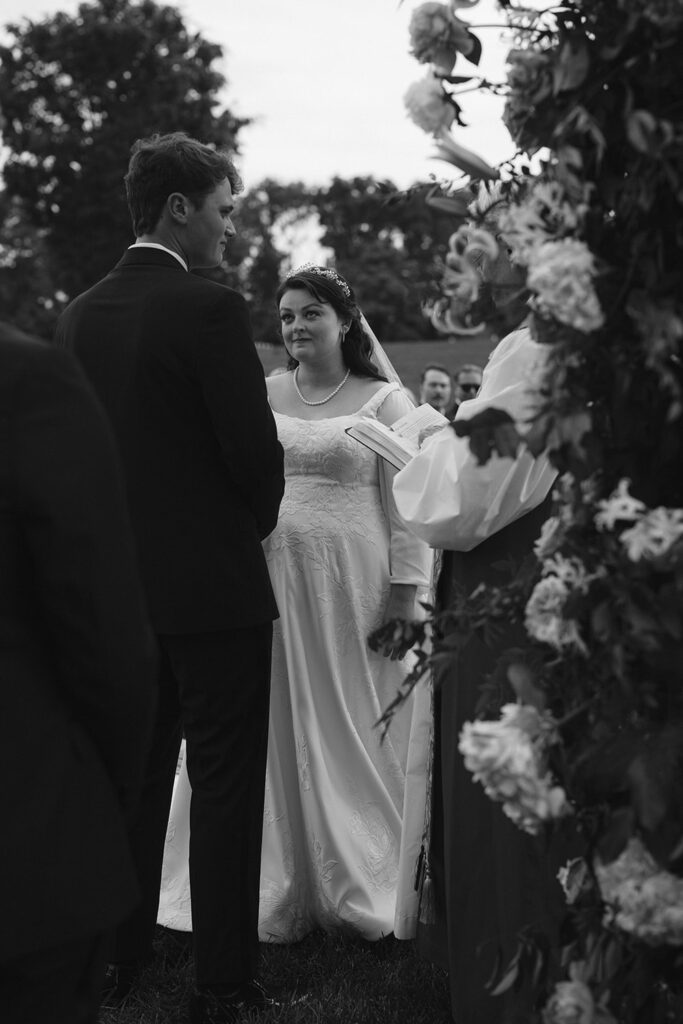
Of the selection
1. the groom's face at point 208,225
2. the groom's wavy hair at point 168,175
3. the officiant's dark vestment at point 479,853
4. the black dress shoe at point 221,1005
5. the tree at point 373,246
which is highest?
the tree at point 373,246

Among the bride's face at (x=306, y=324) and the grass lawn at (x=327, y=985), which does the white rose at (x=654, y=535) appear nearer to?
the grass lawn at (x=327, y=985)

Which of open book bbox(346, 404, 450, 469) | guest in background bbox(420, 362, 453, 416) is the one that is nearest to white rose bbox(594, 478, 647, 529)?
open book bbox(346, 404, 450, 469)

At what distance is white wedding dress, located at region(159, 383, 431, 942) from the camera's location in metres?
4.90

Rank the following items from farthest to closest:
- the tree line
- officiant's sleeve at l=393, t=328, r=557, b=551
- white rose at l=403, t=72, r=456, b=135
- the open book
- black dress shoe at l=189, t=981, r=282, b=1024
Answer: the tree line < the open book < black dress shoe at l=189, t=981, r=282, b=1024 < officiant's sleeve at l=393, t=328, r=557, b=551 < white rose at l=403, t=72, r=456, b=135

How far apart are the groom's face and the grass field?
17.2 meters

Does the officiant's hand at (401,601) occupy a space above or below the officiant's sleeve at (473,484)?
below

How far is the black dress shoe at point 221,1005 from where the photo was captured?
373cm

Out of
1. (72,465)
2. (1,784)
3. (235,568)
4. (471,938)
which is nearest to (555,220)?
(72,465)

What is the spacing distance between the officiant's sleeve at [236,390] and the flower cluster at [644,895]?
185cm

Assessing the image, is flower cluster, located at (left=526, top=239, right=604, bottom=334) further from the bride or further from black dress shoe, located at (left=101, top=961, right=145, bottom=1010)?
the bride

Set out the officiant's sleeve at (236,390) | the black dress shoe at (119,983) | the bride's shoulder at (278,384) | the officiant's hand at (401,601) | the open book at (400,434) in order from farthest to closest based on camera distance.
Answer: the bride's shoulder at (278,384) → the officiant's hand at (401,601) → the open book at (400,434) → the black dress shoe at (119,983) → the officiant's sleeve at (236,390)

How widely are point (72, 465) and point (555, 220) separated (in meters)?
0.82

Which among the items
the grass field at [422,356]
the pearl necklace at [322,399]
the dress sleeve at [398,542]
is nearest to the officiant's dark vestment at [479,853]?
the dress sleeve at [398,542]

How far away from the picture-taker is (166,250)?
3777 millimetres
